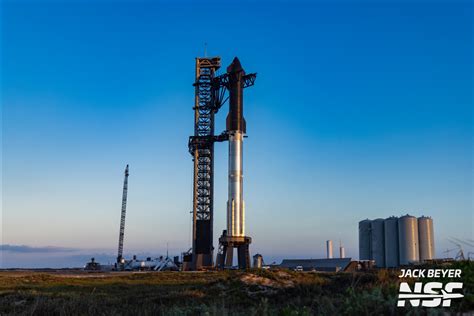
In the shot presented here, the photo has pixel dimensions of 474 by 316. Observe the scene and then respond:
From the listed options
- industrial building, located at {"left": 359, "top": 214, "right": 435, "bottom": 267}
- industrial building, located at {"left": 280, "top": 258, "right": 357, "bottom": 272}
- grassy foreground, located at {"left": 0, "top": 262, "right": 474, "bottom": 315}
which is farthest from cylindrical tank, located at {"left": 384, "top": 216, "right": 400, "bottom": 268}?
grassy foreground, located at {"left": 0, "top": 262, "right": 474, "bottom": 315}

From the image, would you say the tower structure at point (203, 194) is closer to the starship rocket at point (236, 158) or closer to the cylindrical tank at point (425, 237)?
the starship rocket at point (236, 158)

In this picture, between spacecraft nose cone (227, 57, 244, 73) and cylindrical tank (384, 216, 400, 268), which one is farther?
spacecraft nose cone (227, 57, 244, 73)

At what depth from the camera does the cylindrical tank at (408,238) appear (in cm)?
9156

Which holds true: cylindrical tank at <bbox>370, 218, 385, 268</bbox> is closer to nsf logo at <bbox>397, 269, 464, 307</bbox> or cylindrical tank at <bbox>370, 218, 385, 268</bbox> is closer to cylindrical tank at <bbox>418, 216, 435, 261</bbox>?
cylindrical tank at <bbox>418, 216, 435, 261</bbox>

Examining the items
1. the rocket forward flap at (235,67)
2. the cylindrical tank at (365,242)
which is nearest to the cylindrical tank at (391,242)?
the cylindrical tank at (365,242)

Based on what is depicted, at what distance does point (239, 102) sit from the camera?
9212 cm

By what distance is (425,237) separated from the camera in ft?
306

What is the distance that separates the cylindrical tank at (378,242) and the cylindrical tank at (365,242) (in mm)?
1031

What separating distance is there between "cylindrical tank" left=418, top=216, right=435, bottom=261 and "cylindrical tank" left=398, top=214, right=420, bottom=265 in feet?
2.89

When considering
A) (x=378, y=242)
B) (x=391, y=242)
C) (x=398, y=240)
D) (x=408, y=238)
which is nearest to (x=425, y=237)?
(x=408, y=238)

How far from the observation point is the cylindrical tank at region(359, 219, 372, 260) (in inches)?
3866

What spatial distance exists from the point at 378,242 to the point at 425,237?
8.78 meters

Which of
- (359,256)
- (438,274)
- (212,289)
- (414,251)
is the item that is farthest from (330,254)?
(438,274)

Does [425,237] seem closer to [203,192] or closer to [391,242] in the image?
[391,242]
